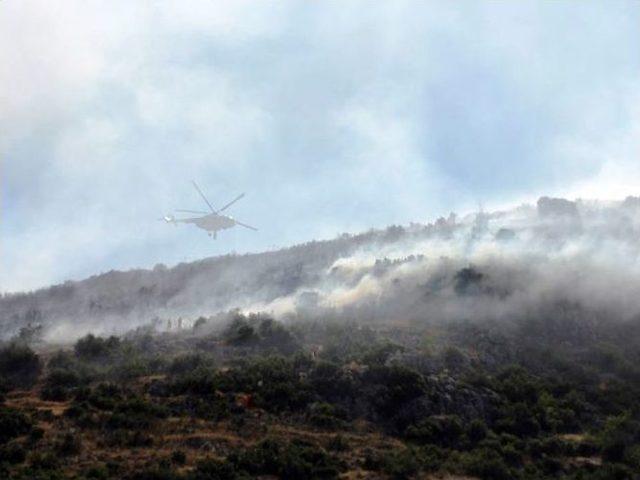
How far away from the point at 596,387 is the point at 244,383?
98.6 ft

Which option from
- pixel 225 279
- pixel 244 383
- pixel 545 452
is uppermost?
pixel 225 279

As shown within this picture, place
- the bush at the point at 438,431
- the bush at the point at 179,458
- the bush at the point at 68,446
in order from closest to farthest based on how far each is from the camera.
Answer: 1. the bush at the point at 179,458
2. the bush at the point at 68,446
3. the bush at the point at 438,431

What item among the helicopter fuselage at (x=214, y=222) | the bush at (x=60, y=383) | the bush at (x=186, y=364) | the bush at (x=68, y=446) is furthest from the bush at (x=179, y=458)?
the helicopter fuselage at (x=214, y=222)

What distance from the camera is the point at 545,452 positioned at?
157 feet

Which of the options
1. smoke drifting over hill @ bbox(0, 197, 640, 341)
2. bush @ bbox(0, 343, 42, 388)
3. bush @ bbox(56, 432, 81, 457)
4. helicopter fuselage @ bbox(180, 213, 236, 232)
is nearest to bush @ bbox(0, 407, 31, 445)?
bush @ bbox(56, 432, 81, 457)

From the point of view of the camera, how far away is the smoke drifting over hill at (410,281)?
81375mm

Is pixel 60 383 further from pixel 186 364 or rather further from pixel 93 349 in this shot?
pixel 93 349

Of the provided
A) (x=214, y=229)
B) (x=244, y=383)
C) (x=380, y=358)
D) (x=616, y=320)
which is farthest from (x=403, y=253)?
(x=244, y=383)

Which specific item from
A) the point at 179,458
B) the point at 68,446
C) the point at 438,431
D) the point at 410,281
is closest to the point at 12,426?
the point at 68,446

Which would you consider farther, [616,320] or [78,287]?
[78,287]

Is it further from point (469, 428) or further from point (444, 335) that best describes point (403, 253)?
point (469, 428)

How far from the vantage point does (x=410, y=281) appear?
92.6 metres

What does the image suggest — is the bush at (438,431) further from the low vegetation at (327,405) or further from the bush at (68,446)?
the bush at (68,446)

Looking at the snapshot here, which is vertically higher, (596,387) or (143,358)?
(143,358)
